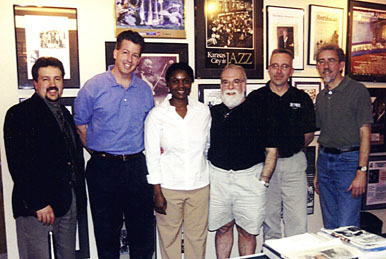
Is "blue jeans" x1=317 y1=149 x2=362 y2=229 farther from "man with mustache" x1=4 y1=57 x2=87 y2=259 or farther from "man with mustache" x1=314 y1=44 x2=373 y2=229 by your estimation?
"man with mustache" x1=4 y1=57 x2=87 y2=259

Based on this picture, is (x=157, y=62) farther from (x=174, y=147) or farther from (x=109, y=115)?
(x=174, y=147)

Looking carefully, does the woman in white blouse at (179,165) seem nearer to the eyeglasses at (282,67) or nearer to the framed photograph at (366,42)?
the eyeglasses at (282,67)

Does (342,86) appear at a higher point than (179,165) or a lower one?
higher

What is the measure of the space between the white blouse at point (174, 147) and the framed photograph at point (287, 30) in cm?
134

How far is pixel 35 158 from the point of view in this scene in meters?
1.89

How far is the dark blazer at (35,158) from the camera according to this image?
187cm

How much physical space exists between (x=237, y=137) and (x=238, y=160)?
0.53ft

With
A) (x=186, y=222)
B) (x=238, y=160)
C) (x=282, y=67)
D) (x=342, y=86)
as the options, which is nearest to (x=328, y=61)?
(x=342, y=86)

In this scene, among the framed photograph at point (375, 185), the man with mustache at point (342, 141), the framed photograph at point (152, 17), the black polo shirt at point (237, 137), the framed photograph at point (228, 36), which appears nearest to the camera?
the black polo shirt at point (237, 137)

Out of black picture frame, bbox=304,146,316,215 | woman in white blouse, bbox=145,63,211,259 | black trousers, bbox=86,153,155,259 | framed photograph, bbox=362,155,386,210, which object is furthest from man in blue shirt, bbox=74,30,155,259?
framed photograph, bbox=362,155,386,210

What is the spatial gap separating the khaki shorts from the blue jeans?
2.10 feet

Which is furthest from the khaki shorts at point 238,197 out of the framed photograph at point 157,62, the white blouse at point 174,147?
the framed photograph at point 157,62

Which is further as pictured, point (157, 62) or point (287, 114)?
point (157, 62)

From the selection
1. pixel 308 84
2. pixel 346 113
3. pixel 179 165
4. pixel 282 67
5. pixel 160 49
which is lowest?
pixel 179 165
